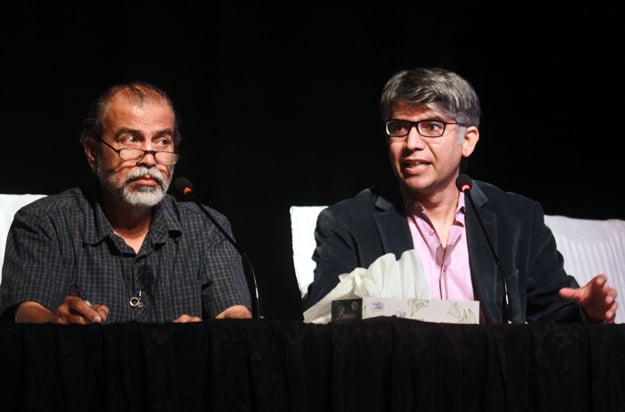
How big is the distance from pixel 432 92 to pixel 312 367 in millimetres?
1333

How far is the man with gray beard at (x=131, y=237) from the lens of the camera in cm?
265

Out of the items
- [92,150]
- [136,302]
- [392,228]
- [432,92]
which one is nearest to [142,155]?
[92,150]

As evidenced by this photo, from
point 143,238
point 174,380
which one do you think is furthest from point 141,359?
point 143,238

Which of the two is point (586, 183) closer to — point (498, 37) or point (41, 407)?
point (498, 37)

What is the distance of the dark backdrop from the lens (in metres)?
3.24

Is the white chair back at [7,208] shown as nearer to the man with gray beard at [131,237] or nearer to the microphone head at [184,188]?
the man with gray beard at [131,237]

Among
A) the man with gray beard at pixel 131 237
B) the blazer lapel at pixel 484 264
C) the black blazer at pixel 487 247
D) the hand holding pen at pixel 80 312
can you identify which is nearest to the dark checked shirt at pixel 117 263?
the man with gray beard at pixel 131 237

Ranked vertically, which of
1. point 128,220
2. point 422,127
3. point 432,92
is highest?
point 432,92

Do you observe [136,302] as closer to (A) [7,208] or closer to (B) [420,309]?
(A) [7,208]

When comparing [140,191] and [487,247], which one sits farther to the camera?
[487,247]

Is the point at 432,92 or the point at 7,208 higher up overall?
the point at 432,92

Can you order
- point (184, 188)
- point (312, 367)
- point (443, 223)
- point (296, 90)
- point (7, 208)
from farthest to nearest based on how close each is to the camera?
point (296, 90), point (443, 223), point (7, 208), point (184, 188), point (312, 367)

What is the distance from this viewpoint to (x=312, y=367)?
5.95ft

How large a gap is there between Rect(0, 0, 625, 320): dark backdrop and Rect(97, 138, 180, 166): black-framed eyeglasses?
47cm
